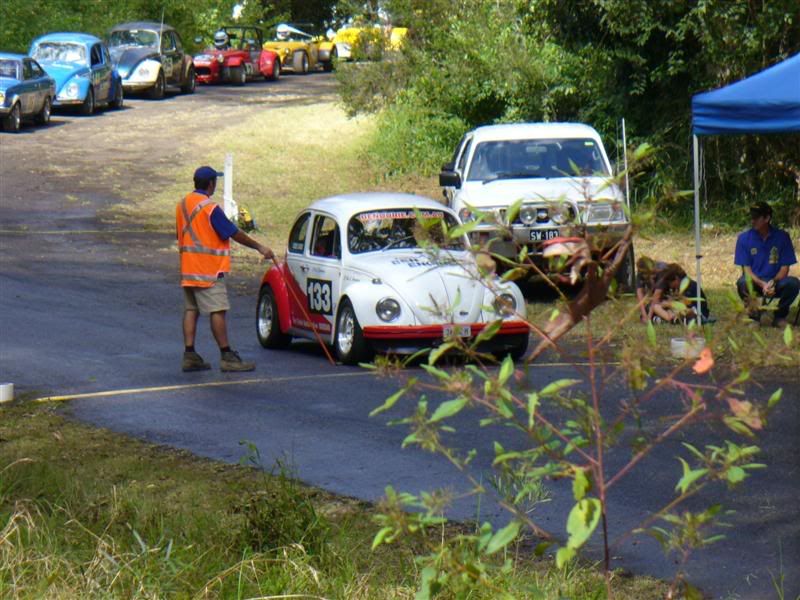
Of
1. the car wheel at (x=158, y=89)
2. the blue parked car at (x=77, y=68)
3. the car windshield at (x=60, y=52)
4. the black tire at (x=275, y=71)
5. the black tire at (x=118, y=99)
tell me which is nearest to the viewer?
the blue parked car at (x=77, y=68)

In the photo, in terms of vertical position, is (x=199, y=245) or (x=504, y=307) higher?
(x=504, y=307)

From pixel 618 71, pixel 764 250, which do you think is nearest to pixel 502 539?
pixel 764 250

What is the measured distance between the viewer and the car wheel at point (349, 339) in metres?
12.4

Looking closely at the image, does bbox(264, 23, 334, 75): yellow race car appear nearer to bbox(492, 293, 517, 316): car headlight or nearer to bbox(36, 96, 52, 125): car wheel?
bbox(36, 96, 52, 125): car wheel

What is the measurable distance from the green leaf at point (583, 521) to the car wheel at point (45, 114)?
3150cm

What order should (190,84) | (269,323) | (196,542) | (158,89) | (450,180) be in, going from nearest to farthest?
(196,542), (269,323), (450,180), (158,89), (190,84)

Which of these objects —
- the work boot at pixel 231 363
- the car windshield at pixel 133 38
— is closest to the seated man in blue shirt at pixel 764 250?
the work boot at pixel 231 363

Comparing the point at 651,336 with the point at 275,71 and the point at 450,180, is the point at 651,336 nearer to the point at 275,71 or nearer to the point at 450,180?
the point at 450,180

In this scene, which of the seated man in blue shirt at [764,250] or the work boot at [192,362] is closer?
the work boot at [192,362]

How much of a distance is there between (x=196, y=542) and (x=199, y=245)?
5.68 metres

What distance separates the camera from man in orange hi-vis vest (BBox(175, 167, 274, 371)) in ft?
39.4

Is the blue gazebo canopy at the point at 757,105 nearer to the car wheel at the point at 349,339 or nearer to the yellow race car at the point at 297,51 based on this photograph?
the car wheel at the point at 349,339

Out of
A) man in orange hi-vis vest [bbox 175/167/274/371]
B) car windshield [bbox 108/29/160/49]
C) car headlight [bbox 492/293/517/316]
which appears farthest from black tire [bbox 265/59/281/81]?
car headlight [bbox 492/293/517/316]

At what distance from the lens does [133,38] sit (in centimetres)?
4225
